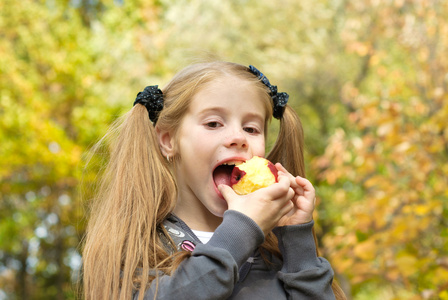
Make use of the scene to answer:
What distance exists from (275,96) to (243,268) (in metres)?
0.79

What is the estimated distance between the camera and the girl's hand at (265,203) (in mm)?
1621

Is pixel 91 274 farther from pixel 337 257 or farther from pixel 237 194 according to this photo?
pixel 337 257

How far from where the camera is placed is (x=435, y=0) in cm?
468

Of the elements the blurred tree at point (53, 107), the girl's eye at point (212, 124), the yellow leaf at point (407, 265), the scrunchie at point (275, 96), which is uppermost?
the scrunchie at point (275, 96)

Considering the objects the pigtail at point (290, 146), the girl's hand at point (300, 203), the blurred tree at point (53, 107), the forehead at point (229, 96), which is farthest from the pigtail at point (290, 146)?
the blurred tree at point (53, 107)

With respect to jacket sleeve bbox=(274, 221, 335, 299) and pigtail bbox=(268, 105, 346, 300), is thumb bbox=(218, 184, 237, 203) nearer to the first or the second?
jacket sleeve bbox=(274, 221, 335, 299)

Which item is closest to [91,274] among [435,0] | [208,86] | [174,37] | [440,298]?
[208,86]

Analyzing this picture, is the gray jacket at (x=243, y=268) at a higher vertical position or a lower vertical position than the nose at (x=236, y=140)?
lower

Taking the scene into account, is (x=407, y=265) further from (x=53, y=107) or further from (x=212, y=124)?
(x=53, y=107)

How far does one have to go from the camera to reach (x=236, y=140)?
1800 mm

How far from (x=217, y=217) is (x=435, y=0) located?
3.79m

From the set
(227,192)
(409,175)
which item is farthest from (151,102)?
(409,175)

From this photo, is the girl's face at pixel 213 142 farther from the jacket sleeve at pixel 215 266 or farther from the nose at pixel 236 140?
the jacket sleeve at pixel 215 266

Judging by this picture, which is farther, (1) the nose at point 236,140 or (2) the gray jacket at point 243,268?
(1) the nose at point 236,140
